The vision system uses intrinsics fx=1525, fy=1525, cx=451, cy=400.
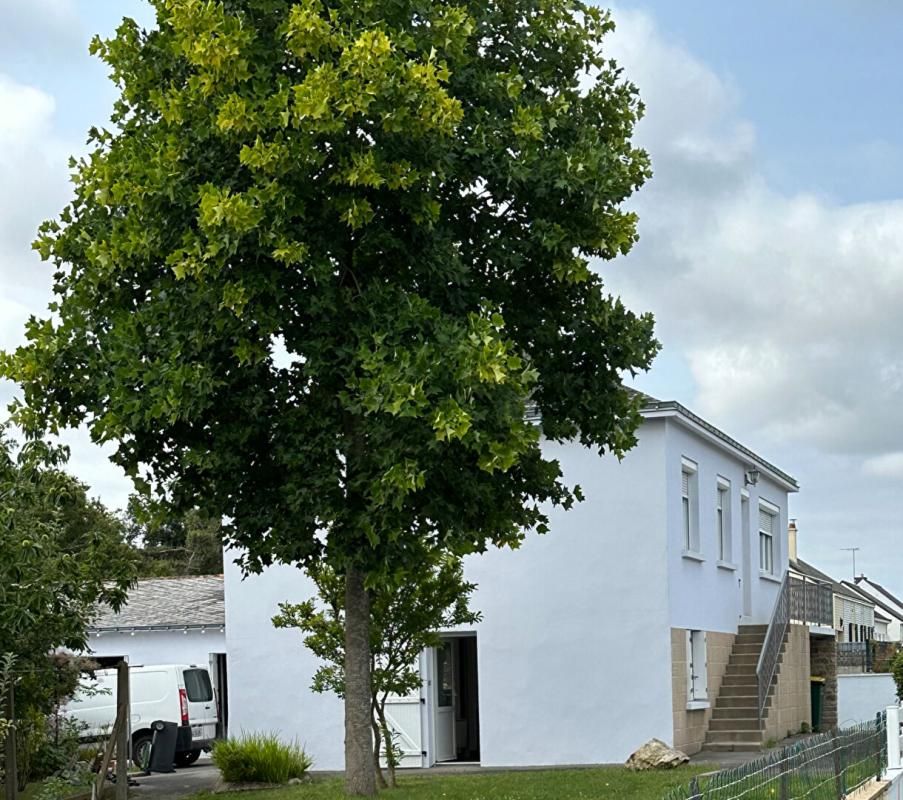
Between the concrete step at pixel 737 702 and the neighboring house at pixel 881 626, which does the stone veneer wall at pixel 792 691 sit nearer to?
the concrete step at pixel 737 702

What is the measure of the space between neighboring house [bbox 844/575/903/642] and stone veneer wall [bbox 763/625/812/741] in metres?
37.2

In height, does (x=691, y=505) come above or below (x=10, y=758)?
above

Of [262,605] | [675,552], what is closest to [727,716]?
[675,552]

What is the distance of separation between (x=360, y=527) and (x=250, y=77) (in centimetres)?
471

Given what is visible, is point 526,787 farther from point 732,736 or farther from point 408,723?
point 732,736

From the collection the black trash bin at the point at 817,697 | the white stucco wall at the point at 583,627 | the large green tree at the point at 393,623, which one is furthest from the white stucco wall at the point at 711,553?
the large green tree at the point at 393,623

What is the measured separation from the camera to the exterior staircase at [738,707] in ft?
93.8

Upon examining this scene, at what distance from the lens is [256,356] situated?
15820 mm

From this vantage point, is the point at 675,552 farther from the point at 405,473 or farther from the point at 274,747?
the point at 405,473

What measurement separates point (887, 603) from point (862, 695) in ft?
155

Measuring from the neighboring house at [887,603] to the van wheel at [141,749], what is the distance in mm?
46823

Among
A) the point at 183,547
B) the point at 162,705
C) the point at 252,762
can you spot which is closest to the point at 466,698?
the point at 162,705

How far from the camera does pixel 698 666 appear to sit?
2870 centimetres

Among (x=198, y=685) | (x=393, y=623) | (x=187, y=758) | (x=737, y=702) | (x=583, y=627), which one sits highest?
(x=393, y=623)
